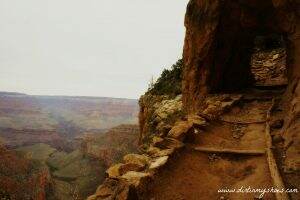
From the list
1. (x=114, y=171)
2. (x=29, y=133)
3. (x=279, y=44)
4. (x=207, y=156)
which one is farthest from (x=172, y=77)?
(x=29, y=133)

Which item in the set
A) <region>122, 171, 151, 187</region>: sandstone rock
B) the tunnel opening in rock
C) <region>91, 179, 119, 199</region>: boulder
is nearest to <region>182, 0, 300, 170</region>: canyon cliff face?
the tunnel opening in rock

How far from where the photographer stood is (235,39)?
11484 millimetres

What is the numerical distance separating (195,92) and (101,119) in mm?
97240

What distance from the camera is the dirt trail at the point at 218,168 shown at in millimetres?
5820

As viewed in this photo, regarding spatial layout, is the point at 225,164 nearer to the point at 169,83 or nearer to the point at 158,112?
the point at 158,112

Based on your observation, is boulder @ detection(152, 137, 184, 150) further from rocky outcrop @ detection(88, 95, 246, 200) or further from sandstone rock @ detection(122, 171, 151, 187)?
sandstone rock @ detection(122, 171, 151, 187)

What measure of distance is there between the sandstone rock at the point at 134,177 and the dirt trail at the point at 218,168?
13.8 inches

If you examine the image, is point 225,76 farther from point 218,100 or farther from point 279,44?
point 279,44

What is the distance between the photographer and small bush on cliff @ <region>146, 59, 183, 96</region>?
17144 millimetres

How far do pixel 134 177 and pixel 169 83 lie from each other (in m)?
13.2

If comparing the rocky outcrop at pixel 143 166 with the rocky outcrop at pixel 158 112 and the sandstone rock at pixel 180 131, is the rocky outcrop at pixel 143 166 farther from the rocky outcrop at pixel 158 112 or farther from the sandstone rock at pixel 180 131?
the rocky outcrop at pixel 158 112

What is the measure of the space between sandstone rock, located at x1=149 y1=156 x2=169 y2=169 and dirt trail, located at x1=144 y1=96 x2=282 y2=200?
0.52 ft

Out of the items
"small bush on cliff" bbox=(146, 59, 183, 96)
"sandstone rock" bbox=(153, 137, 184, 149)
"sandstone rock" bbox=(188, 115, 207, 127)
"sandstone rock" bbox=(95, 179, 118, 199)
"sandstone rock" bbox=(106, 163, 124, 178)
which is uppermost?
"small bush on cliff" bbox=(146, 59, 183, 96)

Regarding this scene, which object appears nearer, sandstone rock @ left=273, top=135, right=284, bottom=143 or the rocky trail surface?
the rocky trail surface
